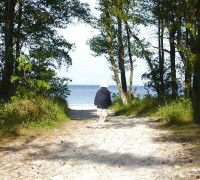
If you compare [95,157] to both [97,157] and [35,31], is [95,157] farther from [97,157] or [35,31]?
[35,31]

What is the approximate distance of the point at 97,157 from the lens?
6.67 m

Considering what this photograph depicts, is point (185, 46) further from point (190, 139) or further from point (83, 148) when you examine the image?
point (83, 148)

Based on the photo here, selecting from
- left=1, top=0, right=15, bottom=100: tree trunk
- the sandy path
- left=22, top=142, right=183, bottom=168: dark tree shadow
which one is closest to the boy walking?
the sandy path

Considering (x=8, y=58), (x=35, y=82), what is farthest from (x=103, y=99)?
(x=8, y=58)

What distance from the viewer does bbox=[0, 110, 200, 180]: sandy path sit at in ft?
17.8

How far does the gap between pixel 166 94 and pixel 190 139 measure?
8.92 m

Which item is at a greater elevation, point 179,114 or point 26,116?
point 26,116

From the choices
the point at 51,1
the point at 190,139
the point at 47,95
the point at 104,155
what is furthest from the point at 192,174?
the point at 51,1

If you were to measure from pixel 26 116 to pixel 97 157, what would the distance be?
4820mm

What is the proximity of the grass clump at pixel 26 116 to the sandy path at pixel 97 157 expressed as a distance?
95 cm

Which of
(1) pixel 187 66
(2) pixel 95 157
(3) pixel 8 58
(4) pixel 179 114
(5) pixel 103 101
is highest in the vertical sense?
(3) pixel 8 58

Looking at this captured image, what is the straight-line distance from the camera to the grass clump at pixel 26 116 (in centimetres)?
973

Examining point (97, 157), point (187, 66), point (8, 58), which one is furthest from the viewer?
point (8, 58)

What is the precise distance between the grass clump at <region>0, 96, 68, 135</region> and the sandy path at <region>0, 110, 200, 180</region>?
951 mm
